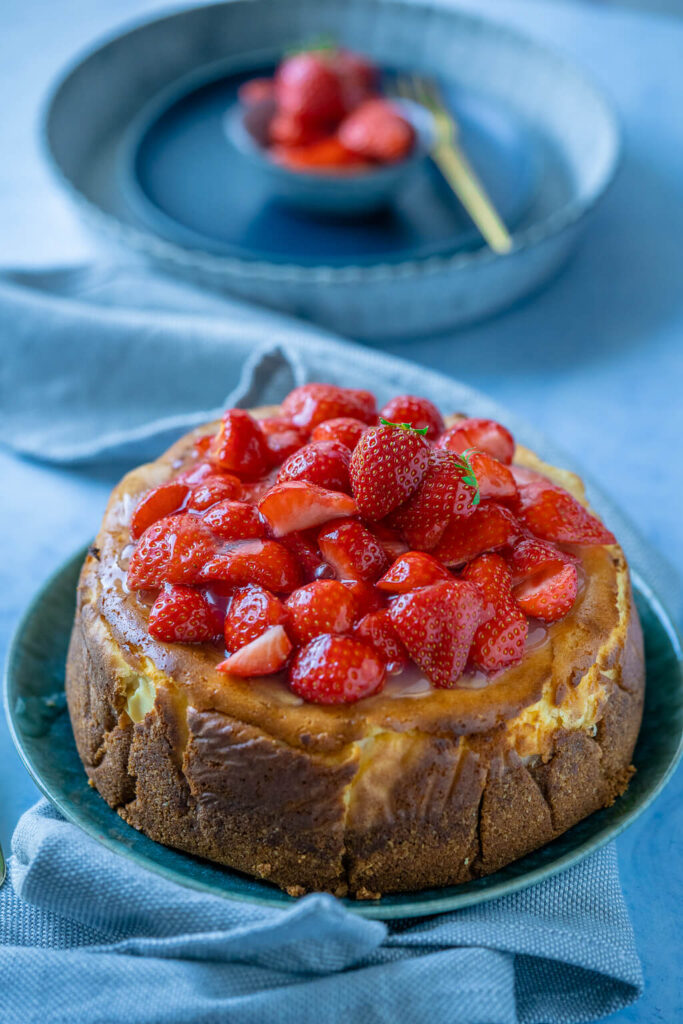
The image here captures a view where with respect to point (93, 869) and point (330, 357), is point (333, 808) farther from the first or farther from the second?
point (330, 357)

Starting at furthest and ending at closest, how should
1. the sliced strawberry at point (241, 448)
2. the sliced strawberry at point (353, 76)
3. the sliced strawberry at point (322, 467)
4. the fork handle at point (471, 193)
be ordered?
the sliced strawberry at point (353, 76), the fork handle at point (471, 193), the sliced strawberry at point (241, 448), the sliced strawberry at point (322, 467)

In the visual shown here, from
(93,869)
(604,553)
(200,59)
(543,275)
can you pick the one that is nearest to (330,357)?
(543,275)

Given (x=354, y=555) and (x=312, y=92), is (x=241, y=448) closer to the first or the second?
(x=354, y=555)

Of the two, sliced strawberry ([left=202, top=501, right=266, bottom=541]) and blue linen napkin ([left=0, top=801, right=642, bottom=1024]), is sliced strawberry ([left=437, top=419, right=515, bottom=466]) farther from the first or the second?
blue linen napkin ([left=0, top=801, right=642, bottom=1024])

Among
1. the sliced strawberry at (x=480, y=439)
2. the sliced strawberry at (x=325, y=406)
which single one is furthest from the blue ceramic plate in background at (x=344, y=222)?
the sliced strawberry at (x=480, y=439)

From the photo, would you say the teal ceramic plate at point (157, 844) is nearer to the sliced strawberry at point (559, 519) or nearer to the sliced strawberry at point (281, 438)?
the sliced strawberry at point (559, 519)

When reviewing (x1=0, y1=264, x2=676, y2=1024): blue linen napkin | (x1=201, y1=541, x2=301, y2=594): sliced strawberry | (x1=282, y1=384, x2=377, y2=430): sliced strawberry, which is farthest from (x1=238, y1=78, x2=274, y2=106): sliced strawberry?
(x1=0, y1=264, x2=676, y2=1024): blue linen napkin
